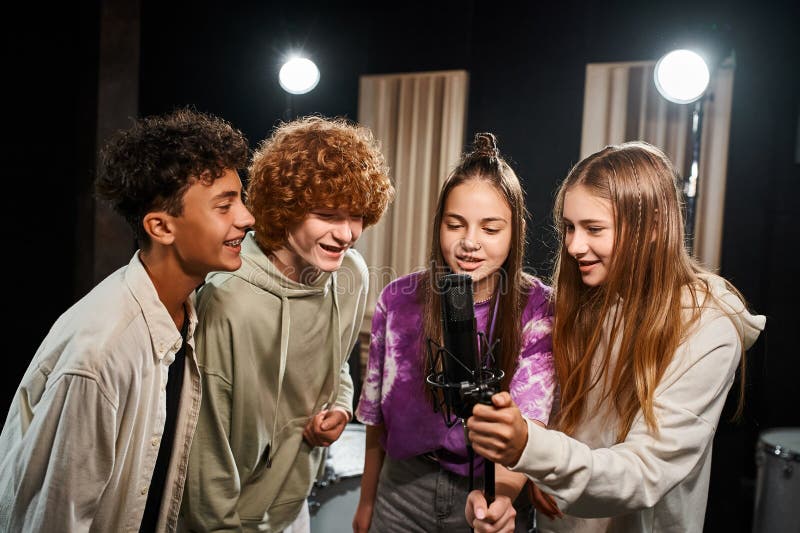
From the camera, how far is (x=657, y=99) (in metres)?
4.78

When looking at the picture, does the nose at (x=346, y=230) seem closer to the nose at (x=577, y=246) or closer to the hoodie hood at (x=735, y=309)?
the nose at (x=577, y=246)

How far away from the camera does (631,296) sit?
146 centimetres

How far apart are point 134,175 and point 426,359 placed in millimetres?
865

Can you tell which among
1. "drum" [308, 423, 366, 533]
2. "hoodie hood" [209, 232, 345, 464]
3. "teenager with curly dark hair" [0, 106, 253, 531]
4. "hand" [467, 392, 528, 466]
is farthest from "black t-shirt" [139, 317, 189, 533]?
"drum" [308, 423, 366, 533]

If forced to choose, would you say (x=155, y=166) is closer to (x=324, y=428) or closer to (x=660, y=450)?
(x=324, y=428)

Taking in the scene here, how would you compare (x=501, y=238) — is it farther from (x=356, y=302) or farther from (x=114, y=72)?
(x=114, y=72)

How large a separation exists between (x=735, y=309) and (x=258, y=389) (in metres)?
1.21

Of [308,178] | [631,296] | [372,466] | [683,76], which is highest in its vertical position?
[683,76]

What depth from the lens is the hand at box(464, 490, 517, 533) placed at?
125 centimetres

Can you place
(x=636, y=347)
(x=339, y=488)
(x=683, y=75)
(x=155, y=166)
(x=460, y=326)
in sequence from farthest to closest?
(x=683, y=75), (x=339, y=488), (x=155, y=166), (x=636, y=347), (x=460, y=326)

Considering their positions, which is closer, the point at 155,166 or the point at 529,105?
the point at 155,166

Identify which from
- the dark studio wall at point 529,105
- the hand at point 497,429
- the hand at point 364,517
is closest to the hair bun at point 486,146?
the hand at point 497,429

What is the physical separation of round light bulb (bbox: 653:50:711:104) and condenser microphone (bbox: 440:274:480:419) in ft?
10.7

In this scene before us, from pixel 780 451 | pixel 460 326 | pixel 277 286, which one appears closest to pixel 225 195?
pixel 277 286
